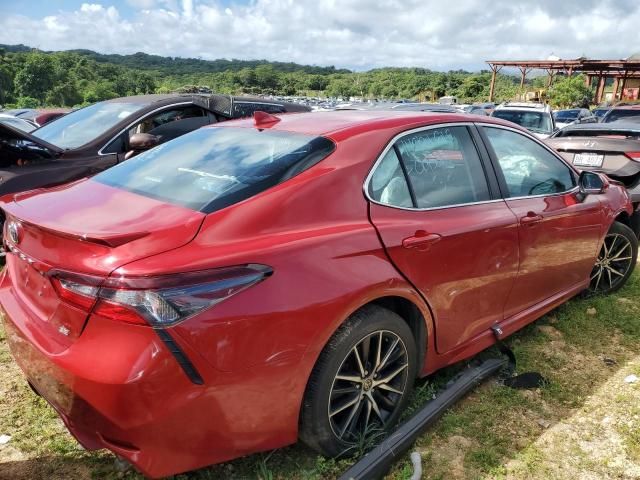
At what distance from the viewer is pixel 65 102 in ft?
185

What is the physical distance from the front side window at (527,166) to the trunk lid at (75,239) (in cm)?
199

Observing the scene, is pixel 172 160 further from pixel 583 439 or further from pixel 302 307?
pixel 583 439

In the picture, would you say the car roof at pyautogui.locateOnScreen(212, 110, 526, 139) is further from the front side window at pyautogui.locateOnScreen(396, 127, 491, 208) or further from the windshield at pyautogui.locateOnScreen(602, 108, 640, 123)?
the windshield at pyautogui.locateOnScreen(602, 108, 640, 123)

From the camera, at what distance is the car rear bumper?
5.58 feet

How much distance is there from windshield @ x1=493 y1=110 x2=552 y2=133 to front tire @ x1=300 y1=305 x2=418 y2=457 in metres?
9.83

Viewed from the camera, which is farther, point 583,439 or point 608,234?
point 608,234

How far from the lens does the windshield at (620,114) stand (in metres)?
10.3

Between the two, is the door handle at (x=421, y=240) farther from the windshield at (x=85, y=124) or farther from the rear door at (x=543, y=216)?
the windshield at (x=85, y=124)

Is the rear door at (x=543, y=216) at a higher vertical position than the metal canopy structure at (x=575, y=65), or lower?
lower

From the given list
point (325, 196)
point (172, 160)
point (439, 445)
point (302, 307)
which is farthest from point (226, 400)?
point (172, 160)

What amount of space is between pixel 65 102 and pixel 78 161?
5907cm

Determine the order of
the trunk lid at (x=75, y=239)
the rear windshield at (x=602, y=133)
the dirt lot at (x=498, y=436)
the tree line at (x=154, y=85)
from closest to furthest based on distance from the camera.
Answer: the trunk lid at (x=75, y=239) → the dirt lot at (x=498, y=436) → the rear windshield at (x=602, y=133) → the tree line at (x=154, y=85)

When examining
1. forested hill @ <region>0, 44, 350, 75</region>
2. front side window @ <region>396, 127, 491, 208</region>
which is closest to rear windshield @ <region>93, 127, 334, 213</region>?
front side window @ <region>396, 127, 491, 208</region>

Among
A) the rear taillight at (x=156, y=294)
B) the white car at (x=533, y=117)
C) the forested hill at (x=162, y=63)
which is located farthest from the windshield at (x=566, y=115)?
the forested hill at (x=162, y=63)
